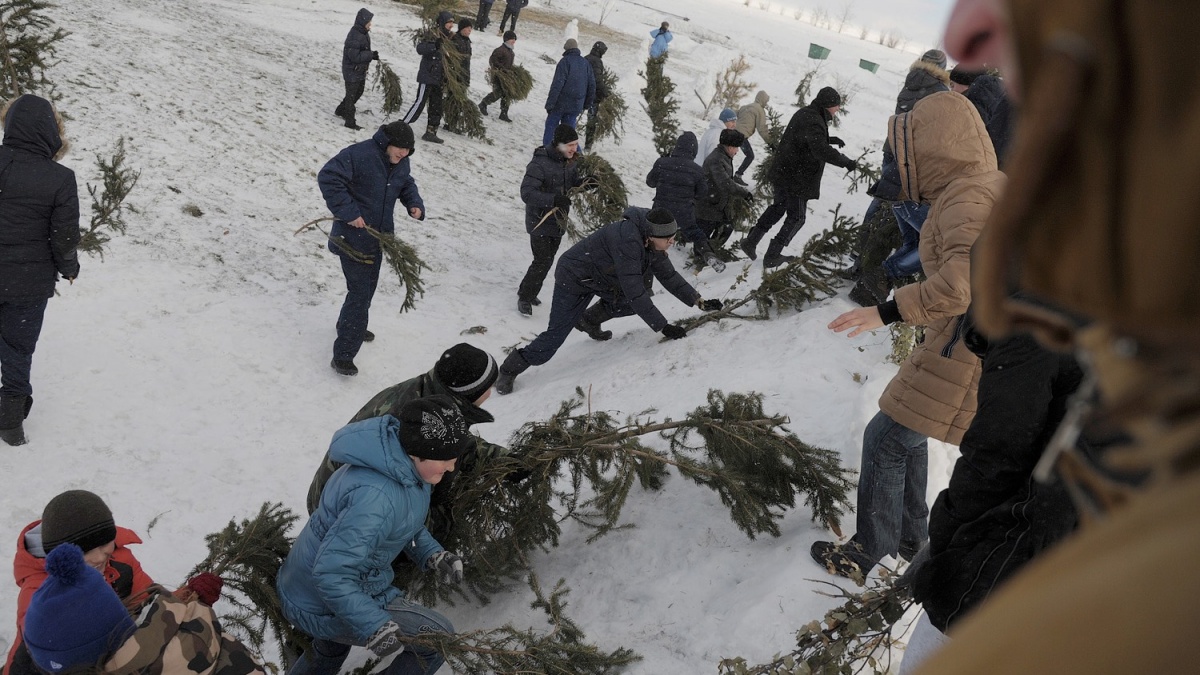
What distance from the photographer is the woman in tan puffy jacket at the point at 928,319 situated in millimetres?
3045

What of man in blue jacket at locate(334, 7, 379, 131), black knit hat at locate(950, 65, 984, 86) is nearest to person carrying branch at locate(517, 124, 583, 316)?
black knit hat at locate(950, 65, 984, 86)

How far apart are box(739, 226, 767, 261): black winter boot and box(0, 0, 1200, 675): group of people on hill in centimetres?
266

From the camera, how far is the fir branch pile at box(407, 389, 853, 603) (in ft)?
12.8

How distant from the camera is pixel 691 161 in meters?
9.05

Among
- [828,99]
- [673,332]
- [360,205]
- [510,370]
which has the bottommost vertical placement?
[510,370]

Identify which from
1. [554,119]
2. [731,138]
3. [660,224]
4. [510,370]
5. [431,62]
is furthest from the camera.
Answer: [554,119]

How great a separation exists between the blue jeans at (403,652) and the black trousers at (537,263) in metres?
5.32

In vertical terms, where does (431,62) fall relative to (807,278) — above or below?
above

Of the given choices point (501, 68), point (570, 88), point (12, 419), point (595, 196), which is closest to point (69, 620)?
point (12, 419)

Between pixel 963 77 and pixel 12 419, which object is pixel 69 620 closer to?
pixel 12 419

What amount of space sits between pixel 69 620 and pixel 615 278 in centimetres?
512

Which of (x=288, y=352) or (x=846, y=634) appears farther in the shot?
(x=288, y=352)

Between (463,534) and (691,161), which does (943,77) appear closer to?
(691,161)

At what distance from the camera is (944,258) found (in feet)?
10.2
